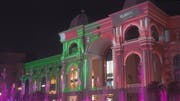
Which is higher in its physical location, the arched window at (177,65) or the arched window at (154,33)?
the arched window at (154,33)

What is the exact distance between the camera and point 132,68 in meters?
47.2

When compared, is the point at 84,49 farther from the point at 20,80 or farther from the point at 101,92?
the point at 20,80

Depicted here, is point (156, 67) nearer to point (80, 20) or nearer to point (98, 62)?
point (98, 62)

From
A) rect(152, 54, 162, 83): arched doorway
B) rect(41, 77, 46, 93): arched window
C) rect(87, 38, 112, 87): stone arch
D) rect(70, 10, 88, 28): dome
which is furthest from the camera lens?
rect(41, 77, 46, 93): arched window

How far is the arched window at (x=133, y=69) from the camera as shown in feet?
152

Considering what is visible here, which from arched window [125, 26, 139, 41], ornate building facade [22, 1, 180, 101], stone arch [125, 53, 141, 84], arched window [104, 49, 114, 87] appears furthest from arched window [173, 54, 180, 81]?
arched window [104, 49, 114, 87]

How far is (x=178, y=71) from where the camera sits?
44781mm

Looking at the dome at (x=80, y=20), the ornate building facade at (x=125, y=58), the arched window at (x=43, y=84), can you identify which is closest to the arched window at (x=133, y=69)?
the ornate building facade at (x=125, y=58)

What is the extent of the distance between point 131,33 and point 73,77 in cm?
1510

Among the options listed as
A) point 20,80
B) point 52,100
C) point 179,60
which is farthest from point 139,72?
point 20,80

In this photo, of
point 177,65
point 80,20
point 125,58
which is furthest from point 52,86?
point 177,65

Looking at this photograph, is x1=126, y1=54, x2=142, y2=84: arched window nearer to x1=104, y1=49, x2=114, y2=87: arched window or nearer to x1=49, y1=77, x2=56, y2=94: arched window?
x1=104, y1=49, x2=114, y2=87: arched window

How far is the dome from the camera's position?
57.5 m

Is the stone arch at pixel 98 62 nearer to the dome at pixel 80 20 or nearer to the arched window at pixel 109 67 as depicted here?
the arched window at pixel 109 67
